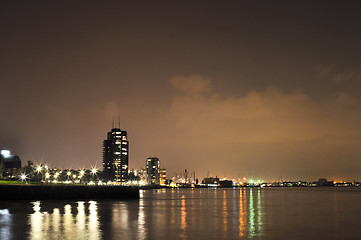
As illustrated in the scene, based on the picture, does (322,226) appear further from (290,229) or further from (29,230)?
(29,230)

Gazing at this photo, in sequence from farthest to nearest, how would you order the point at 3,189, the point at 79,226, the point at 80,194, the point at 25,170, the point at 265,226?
the point at 25,170
the point at 80,194
the point at 3,189
the point at 265,226
the point at 79,226

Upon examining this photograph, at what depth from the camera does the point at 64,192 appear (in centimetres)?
11219

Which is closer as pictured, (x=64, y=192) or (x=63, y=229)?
(x=63, y=229)

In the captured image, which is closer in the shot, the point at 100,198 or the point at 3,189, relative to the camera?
the point at 3,189

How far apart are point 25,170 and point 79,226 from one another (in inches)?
5256

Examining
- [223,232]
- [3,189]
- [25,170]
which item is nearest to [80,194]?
[3,189]

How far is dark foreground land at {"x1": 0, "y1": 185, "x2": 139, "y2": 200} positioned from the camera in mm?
97037

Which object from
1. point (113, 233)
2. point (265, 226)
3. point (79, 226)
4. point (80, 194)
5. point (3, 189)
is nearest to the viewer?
point (113, 233)

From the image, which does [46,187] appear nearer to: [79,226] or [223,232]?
[79,226]

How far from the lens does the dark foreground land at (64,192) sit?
318 ft

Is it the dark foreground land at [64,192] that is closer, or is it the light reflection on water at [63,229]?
the light reflection on water at [63,229]

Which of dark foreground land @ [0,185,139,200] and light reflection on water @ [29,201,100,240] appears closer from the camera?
light reflection on water @ [29,201,100,240]

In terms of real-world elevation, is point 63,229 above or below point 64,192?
below

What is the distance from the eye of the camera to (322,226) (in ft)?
164
